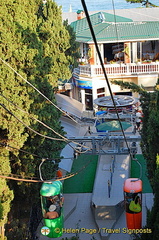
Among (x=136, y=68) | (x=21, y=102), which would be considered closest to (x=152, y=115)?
(x=21, y=102)

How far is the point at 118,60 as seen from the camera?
1451 inches

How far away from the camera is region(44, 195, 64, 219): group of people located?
15.9 metres

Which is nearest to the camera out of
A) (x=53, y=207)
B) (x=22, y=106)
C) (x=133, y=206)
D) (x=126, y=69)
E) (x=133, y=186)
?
(x=53, y=207)

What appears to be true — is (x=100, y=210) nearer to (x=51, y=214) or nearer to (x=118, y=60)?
(x=51, y=214)

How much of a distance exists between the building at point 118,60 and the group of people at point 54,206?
65.2ft

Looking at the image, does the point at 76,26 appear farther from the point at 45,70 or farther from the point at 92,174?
the point at 45,70

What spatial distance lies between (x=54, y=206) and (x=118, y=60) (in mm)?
22710

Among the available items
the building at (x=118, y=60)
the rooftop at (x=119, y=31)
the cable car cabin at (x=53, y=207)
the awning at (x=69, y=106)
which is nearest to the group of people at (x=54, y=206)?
the cable car cabin at (x=53, y=207)

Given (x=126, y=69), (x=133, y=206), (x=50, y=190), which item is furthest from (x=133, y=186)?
(x=126, y=69)

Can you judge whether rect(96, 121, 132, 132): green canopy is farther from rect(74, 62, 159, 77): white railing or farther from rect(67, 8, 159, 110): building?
rect(74, 62, 159, 77): white railing

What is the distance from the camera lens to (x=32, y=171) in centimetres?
1741

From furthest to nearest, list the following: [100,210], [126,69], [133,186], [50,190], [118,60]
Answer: [118,60] → [126,69] → [100,210] → [133,186] → [50,190]

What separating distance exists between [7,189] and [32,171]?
1.65 meters

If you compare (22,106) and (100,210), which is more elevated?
(22,106)
